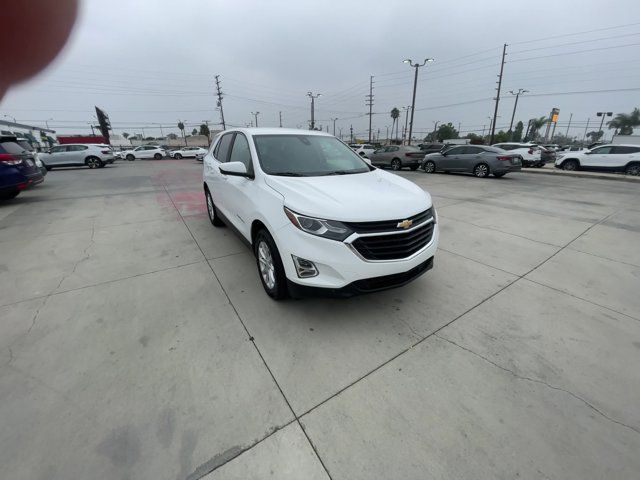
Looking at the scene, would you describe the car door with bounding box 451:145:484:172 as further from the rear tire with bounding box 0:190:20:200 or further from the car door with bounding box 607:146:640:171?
the rear tire with bounding box 0:190:20:200

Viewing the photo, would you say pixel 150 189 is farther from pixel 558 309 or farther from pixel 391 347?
pixel 558 309

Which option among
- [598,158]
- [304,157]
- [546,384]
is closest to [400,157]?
[598,158]

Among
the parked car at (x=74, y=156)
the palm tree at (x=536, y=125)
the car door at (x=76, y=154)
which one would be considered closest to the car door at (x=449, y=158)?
the parked car at (x=74, y=156)

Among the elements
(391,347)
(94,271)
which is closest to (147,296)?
(94,271)

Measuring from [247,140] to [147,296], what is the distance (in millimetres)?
2107

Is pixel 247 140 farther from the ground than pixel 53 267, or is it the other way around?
pixel 247 140

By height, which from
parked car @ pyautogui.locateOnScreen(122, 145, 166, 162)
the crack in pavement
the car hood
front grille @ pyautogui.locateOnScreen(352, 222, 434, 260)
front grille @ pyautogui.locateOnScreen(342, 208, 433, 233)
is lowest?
the crack in pavement

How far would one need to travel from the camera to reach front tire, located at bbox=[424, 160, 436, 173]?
14835 millimetres

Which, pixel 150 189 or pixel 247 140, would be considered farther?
pixel 150 189

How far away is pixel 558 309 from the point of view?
115 inches

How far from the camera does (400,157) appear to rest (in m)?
16.1

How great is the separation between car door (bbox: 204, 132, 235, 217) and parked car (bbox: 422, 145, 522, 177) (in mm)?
11820

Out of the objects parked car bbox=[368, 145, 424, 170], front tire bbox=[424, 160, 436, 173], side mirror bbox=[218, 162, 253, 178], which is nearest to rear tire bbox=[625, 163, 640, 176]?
front tire bbox=[424, 160, 436, 173]

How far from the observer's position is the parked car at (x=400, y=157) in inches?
623
